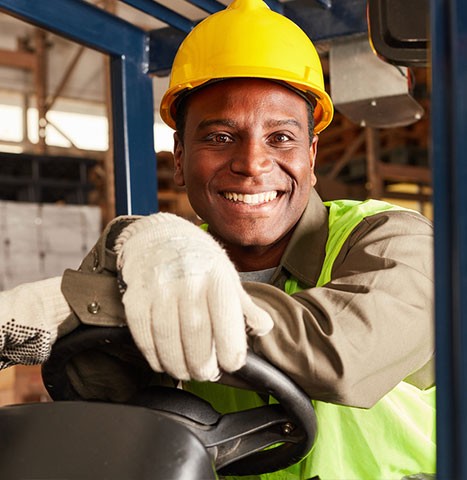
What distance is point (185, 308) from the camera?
1235 mm

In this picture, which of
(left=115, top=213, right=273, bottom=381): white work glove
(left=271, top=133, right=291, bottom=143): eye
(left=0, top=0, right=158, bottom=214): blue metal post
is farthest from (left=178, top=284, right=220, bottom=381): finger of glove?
(left=0, top=0, right=158, bottom=214): blue metal post

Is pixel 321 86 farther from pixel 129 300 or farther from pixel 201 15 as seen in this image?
pixel 129 300

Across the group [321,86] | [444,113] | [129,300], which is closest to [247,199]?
[321,86]

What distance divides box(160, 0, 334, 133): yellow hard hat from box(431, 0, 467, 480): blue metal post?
1.29 metres

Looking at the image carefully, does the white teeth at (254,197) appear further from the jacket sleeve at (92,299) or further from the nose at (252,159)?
the jacket sleeve at (92,299)

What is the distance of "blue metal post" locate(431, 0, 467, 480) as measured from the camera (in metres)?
0.89

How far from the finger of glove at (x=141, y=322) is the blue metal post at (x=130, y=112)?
1521mm

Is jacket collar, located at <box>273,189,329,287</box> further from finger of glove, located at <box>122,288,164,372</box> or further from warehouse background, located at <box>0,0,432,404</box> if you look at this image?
finger of glove, located at <box>122,288,164,372</box>

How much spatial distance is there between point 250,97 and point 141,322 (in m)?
1.10

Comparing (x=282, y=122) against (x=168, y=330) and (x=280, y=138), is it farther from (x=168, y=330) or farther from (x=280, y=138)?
(x=168, y=330)

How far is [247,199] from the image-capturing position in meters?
2.21

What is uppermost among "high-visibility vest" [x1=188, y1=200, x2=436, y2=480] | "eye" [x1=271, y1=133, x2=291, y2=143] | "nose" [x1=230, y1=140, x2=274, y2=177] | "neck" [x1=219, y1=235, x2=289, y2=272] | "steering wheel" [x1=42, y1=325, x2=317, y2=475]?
"eye" [x1=271, y1=133, x2=291, y2=143]

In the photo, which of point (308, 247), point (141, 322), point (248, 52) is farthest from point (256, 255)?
point (141, 322)

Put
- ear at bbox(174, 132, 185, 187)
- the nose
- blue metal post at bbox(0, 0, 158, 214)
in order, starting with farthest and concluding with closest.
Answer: blue metal post at bbox(0, 0, 158, 214)
ear at bbox(174, 132, 185, 187)
the nose
